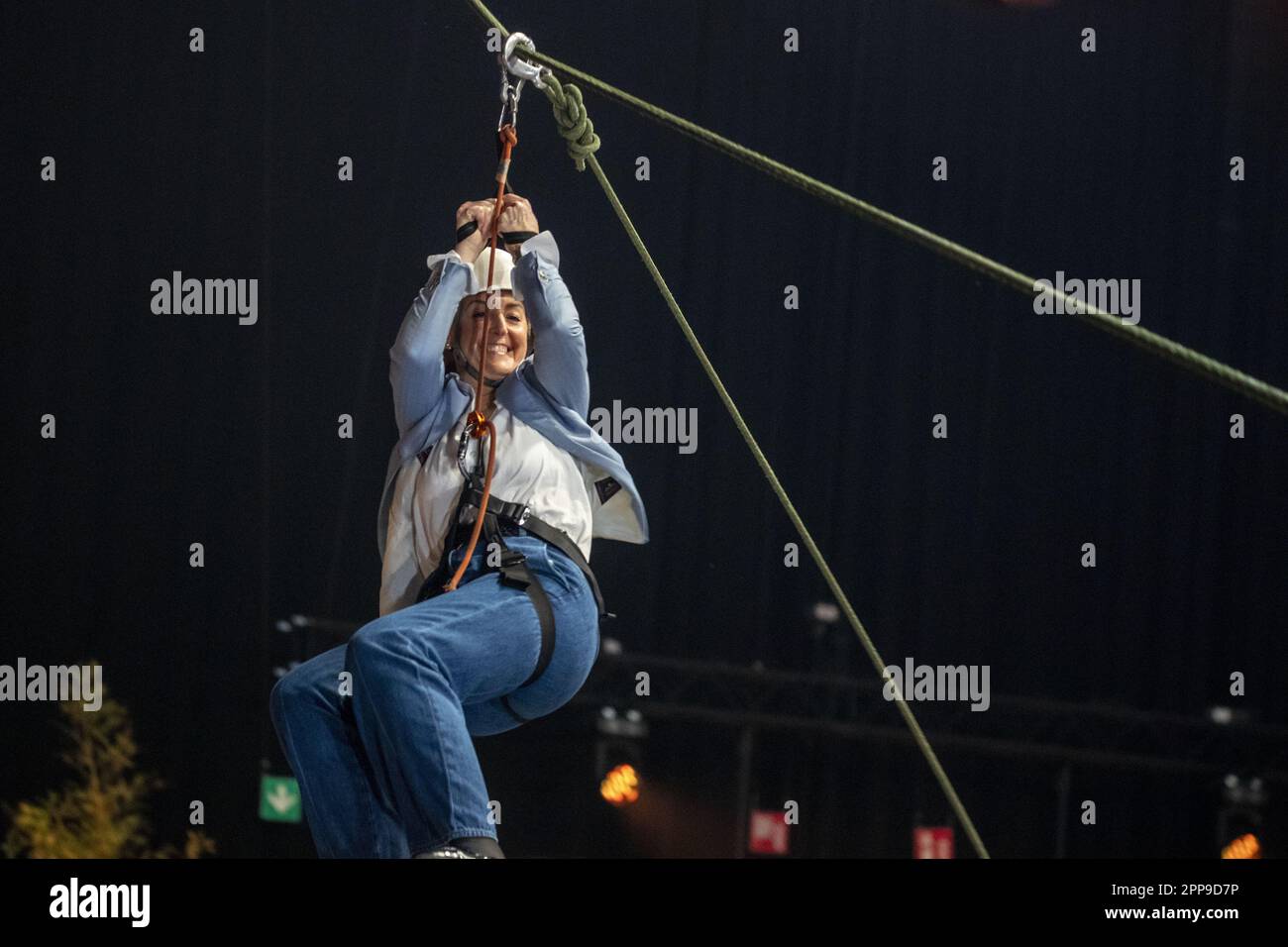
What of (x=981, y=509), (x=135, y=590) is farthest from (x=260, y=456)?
(x=981, y=509)

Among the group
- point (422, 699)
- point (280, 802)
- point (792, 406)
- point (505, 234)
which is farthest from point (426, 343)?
point (280, 802)

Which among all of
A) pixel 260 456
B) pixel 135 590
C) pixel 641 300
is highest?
pixel 641 300

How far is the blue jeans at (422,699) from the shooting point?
2199 mm

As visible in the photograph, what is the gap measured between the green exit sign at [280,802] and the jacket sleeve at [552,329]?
3385 mm

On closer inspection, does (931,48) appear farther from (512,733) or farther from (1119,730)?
(512,733)

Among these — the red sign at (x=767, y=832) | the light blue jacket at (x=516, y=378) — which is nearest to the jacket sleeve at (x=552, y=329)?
the light blue jacket at (x=516, y=378)

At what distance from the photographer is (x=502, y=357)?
2678mm

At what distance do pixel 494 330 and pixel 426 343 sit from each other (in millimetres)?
155

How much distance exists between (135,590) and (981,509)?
9.58 feet

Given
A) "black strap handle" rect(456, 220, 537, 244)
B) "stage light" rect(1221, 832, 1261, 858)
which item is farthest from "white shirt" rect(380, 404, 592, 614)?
"stage light" rect(1221, 832, 1261, 858)

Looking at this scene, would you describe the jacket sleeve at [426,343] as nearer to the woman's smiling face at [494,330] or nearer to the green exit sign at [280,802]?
the woman's smiling face at [494,330]

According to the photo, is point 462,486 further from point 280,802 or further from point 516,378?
point 280,802

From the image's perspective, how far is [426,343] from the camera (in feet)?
8.37

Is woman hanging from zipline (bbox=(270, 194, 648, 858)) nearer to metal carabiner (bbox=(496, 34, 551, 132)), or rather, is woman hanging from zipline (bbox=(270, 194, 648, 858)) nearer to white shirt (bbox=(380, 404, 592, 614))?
white shirt (bbox=(380, 404, 592, 614))
